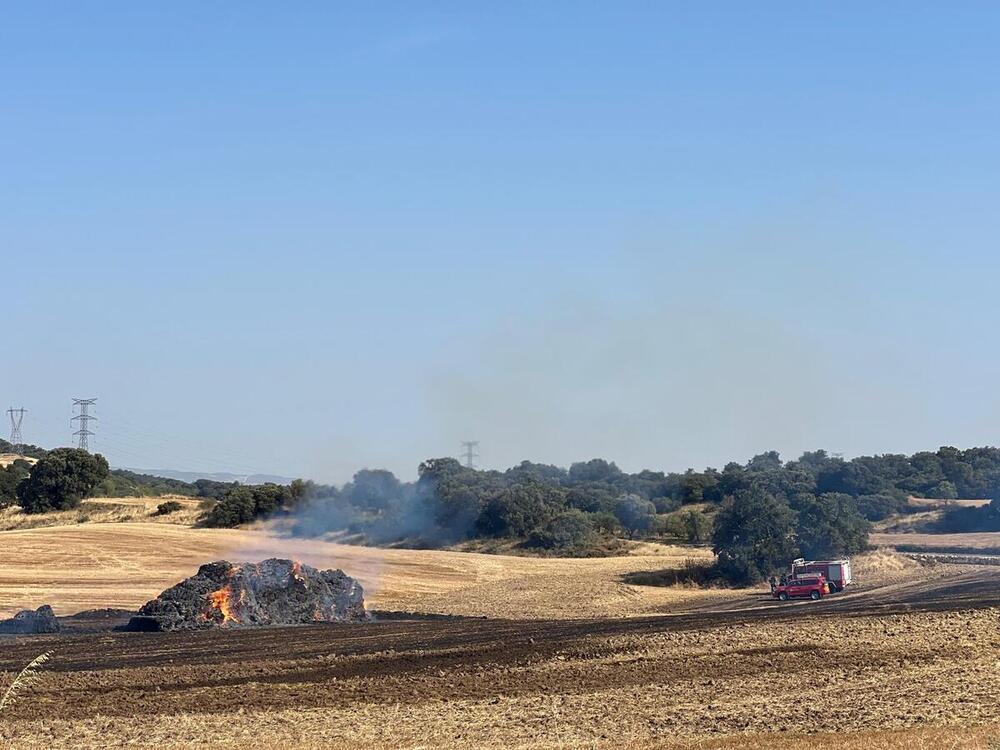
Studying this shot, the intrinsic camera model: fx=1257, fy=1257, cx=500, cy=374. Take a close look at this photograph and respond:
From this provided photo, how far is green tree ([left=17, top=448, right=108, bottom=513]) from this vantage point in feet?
320

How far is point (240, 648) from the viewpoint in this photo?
128 ft

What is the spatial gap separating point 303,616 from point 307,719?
2488 cm

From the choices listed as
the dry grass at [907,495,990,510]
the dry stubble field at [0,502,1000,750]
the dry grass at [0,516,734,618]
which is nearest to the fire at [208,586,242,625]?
the dry stubble field at [0,502,1000,750]

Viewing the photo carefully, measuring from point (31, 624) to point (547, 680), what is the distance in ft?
82.1

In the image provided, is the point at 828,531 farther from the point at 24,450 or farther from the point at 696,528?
the point at 24,450

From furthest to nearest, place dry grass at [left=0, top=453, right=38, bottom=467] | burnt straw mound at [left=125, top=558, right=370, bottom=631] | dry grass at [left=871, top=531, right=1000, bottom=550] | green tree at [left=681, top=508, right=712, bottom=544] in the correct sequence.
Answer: dry grass at [left=0, top=453, right=38, bottom=467] < green tree at [left=681, top=508, right=712, bottom=544] < dry grass at [left=871, top=531, right=1000, bottom=550] < burnt straw mound at [left=125, top=558, right=370, bottom=631]

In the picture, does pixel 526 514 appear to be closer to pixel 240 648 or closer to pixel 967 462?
pixel 240 648

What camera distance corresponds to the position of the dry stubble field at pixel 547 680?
2345 centimetres

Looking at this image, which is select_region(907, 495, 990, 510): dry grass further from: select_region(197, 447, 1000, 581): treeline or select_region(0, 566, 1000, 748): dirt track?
select_region(0, 566, 1000, 748): dirt track

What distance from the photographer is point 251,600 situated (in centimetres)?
Result: 4966

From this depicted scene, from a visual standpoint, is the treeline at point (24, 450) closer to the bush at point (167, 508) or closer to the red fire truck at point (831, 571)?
the bush at point (167, 508)

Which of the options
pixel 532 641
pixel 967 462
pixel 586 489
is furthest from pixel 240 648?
pixel 967 462

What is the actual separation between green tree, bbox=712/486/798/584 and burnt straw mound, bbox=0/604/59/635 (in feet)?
119

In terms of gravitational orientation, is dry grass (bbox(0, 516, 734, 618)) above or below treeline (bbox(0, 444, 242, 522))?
below
